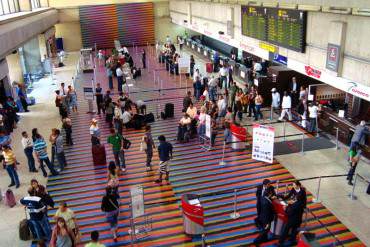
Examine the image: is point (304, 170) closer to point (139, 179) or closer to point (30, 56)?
point (139, 179)

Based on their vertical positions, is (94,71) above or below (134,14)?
below

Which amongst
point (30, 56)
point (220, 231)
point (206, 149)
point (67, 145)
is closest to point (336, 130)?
point (206, 149)

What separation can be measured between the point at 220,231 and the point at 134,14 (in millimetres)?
33442

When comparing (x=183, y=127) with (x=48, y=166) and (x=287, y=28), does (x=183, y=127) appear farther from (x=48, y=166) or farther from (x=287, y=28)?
(x=287, y=28)

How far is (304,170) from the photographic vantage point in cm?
1177

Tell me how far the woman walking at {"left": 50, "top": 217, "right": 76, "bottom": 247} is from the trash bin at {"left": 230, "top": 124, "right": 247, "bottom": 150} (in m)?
7.18

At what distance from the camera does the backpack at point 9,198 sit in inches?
400

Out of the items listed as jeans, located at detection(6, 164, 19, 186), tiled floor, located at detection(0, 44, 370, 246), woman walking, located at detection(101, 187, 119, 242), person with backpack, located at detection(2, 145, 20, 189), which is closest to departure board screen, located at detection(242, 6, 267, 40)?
tiled floor, located at detection(0, 44, 370, 246)

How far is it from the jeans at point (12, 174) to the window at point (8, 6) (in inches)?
500

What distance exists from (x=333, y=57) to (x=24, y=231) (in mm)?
9870

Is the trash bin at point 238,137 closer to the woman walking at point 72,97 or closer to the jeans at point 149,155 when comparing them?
the jeans at point 149,155

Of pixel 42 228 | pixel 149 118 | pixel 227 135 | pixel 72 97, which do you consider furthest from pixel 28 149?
pixel 72 97

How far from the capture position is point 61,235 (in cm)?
708

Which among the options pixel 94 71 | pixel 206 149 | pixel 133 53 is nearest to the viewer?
pixel 206 149
